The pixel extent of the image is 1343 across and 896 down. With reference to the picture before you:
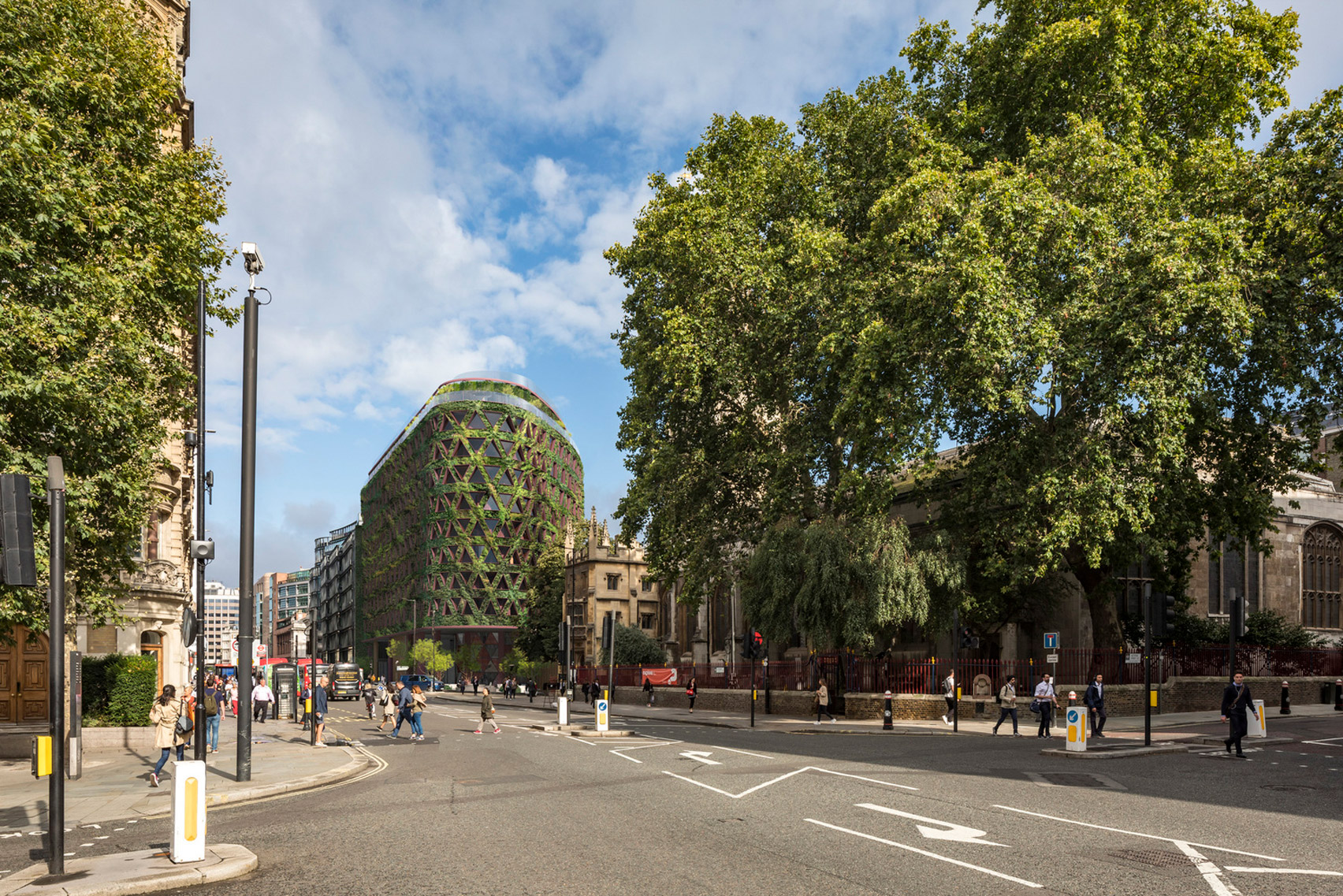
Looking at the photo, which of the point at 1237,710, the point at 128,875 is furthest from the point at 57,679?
the point at 1237,710

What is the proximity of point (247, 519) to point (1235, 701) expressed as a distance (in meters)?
18.2

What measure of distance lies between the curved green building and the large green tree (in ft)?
298

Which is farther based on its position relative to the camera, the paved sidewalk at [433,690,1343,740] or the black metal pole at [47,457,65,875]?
the paved sidewalk at [433,690,1343,740]

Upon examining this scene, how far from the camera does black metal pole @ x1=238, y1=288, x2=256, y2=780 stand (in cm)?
1585

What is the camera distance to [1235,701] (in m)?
20.2

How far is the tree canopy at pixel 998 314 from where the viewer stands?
25906 mm

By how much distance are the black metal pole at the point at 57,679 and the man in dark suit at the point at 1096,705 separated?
866 inches

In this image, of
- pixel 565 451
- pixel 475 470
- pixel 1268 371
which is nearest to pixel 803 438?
pixel 1268 371

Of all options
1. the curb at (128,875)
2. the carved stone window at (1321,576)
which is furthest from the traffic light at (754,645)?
the curb at (128,875)

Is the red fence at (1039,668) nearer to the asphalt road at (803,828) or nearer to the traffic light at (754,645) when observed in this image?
the traffic light at (754,645)

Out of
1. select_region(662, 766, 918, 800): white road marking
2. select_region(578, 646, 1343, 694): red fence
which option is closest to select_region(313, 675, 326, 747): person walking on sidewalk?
select_region(662, 766, 918, 800): white road marking

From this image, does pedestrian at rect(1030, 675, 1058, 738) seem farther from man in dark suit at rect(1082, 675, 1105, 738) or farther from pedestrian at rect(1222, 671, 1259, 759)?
pedestrian at rect(1222, 671, 1259, 759)

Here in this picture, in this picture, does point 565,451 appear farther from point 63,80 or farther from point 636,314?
point 63,80

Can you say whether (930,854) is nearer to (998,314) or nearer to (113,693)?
(998,314)
